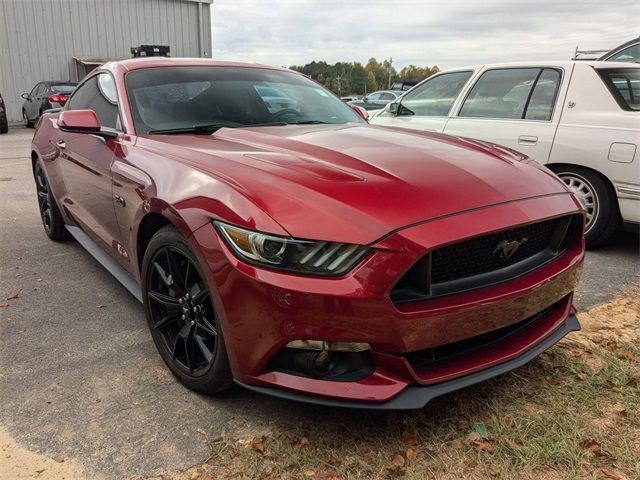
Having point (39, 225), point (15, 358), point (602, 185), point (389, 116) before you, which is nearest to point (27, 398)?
point (15, 358)

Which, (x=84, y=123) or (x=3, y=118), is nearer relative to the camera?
(x=84, y=123)

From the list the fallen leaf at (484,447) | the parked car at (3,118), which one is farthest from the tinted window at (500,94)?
the parked car at (3,118)

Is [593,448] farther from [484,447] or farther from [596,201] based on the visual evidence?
[596,201]

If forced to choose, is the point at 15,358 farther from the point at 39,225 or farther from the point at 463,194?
the point at 39,225

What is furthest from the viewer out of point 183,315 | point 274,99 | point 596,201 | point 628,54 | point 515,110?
point 628,54

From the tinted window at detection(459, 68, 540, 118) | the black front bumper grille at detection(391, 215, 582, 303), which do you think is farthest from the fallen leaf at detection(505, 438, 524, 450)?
the tinted window at detection(459, 68, 540, 118)

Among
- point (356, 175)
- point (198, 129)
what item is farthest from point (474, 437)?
point (198, 129)

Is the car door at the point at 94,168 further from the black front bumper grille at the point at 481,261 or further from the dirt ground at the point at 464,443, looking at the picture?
the black front bumper grille at the point at 481,261

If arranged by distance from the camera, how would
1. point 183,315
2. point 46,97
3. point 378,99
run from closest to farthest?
point 183,315
point 46,97
point 378,99

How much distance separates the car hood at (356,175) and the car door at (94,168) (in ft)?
1.60

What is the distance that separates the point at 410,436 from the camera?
2064 millimetres

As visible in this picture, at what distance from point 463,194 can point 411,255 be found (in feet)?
1.43

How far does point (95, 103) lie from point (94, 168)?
80 cm

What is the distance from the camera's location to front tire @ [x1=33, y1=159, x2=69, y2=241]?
14.7 feet
